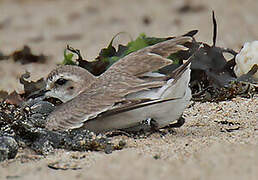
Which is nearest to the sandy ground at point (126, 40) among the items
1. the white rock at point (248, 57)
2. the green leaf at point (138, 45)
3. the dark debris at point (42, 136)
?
the dark debris at point (42, 136)

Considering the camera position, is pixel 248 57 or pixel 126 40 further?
pixel 126 40

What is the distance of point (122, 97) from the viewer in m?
3.45

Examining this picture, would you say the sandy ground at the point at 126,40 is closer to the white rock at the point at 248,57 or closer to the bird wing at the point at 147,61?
the white rock at the point at 248,57

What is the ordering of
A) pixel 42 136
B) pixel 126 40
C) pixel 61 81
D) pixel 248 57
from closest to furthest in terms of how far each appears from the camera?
pixel 42 136 < pixel 61 81 < pixel 248 57 < pixel 126 40

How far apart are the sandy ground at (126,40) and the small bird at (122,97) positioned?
5.5 inches

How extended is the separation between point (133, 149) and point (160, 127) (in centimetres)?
37

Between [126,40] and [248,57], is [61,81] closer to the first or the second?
[248,57]

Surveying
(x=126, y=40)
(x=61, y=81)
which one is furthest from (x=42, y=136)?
(x=126, y=40)

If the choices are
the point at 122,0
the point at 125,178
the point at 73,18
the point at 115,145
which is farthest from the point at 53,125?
the point at 122,0

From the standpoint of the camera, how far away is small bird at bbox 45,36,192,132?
339cm

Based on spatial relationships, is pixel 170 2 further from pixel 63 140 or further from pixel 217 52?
pixel 63 140

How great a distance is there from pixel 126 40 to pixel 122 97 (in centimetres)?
458

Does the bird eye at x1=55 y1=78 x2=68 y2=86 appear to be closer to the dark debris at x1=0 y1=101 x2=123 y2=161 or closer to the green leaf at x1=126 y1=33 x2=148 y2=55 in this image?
the dark debris at x1=0 y1=101 x2=123 y2=161

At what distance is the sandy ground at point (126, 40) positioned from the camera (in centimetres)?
284
